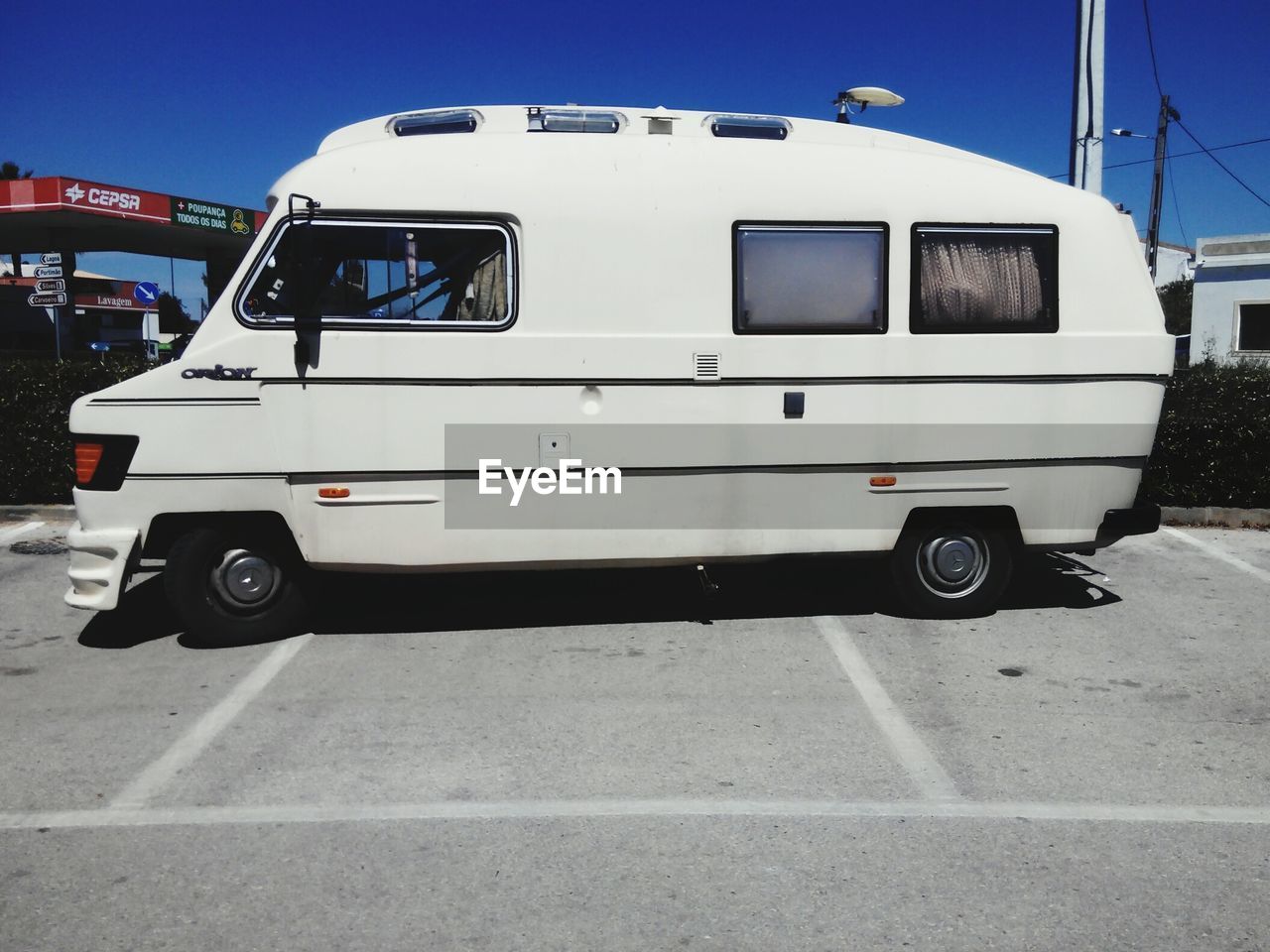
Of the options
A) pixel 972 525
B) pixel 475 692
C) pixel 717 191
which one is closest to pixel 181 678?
pixel 475 692

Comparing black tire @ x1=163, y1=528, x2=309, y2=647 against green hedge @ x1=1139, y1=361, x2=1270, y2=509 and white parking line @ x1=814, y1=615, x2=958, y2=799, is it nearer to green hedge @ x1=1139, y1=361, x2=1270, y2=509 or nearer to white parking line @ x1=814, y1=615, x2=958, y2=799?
white parking line @ x1=814, y1=615, x2=958, y2=799

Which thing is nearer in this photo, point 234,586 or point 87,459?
point 87,459

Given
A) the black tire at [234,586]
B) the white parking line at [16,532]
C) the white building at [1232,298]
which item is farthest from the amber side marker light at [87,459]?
the white building at [1232,298]

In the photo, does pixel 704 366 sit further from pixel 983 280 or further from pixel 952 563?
pixel 952 563

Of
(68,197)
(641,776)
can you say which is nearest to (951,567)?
(641,776)

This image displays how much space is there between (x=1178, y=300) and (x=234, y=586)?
51.1 m

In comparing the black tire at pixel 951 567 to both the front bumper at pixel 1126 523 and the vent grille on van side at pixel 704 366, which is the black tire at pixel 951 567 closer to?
the front bumper at pixel 1126 523

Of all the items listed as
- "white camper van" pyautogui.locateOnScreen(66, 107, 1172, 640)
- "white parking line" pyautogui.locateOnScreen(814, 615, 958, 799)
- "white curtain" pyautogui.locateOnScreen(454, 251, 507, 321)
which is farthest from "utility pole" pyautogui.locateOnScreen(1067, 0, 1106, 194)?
"white curtain" pyautogui.locateOnScreen(454, 251, 507, 321)

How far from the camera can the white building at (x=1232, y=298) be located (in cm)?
2519

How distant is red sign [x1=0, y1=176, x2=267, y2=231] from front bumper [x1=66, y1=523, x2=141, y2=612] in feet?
49.4

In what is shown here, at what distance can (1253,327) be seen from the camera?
25672 mm

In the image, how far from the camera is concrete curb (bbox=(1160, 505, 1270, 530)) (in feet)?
31.4

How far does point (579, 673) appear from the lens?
223 inches

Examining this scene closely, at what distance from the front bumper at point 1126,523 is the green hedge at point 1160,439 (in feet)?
11.8
